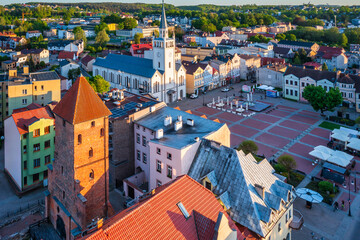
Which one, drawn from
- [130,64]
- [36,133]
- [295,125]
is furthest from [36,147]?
[295,125]

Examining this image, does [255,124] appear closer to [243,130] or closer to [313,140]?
[243,130]

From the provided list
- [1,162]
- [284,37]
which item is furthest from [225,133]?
[284,37]

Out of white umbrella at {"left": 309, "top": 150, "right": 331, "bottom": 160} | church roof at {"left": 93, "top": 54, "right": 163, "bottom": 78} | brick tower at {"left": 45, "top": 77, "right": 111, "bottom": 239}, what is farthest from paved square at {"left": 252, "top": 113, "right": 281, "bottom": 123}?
brick tower at {"left": 45, "top": 77, "right": 111, "bottom": 239}

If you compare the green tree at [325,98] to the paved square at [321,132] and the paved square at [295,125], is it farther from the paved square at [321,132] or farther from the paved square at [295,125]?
the paved square at [321,132]

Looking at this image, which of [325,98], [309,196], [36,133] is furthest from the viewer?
[325,98]

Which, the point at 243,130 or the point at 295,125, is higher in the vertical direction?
the point at 295,125

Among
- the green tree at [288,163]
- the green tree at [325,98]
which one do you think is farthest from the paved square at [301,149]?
the green tree at [325,98]
